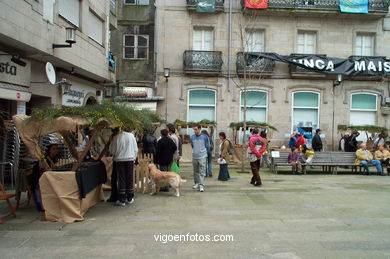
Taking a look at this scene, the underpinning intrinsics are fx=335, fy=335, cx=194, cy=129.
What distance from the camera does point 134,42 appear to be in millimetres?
21109

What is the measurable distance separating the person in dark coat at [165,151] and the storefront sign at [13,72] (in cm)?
494

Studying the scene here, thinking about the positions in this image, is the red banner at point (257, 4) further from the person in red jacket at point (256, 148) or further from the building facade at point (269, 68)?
the person in red jacket at point (256, 148)

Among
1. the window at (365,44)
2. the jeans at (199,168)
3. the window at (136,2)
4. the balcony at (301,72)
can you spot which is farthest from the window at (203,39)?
the jeans at (199,168)

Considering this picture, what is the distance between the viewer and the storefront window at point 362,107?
68.5 feet

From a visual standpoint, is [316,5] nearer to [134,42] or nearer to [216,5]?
[216,5]

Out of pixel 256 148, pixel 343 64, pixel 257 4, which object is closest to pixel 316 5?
pixel 257 4

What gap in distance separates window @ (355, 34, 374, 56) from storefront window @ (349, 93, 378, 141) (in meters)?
2.72

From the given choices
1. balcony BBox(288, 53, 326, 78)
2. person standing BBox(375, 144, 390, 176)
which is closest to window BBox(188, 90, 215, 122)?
balcony BBox(288, 53, 326, 78)

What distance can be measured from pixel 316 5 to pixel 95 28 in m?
12.9

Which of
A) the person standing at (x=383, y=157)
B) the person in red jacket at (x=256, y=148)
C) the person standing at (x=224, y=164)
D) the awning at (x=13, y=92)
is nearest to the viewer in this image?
the awning at (x=13, y=92)

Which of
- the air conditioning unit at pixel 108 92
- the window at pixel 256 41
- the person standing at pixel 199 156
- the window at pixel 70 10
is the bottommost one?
the person standing at pixel 199 156

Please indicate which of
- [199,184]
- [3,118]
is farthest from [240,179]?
[3,118]

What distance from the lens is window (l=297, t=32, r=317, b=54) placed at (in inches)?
822

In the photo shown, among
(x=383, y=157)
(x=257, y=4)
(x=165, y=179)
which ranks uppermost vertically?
(x=257, y=4)
